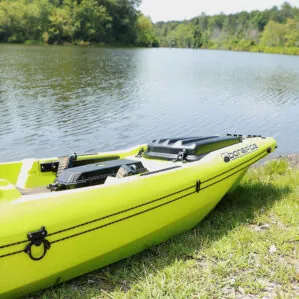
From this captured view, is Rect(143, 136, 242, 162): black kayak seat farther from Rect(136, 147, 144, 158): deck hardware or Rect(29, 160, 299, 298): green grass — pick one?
Rect(29, 160, 299, 298): green grass

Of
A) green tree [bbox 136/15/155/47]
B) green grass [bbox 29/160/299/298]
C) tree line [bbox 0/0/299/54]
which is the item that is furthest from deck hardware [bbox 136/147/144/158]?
green tree [bbox 136/15/155/47]

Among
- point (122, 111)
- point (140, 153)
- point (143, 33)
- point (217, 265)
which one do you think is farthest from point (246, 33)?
point (217, 265)

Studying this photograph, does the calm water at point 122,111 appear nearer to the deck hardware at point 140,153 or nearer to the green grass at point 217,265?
the deck hardware at point 140,153

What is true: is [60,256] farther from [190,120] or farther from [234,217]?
[190,120]

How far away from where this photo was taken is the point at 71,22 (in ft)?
245

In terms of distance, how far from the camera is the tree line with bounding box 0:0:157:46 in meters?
68.7

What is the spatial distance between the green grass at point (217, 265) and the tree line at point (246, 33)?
92127 millimetres

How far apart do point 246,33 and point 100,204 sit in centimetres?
13528

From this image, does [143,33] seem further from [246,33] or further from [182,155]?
[182,155]

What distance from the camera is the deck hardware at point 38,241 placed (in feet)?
10.3

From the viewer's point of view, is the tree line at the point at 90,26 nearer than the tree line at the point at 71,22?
No

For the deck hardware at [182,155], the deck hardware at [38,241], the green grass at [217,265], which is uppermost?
the deck hardware at [182,155]

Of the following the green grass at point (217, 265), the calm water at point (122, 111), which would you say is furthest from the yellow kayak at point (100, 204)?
the calm water at point (122, 111)

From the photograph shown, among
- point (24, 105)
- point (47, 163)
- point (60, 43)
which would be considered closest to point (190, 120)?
point (24, 105)
